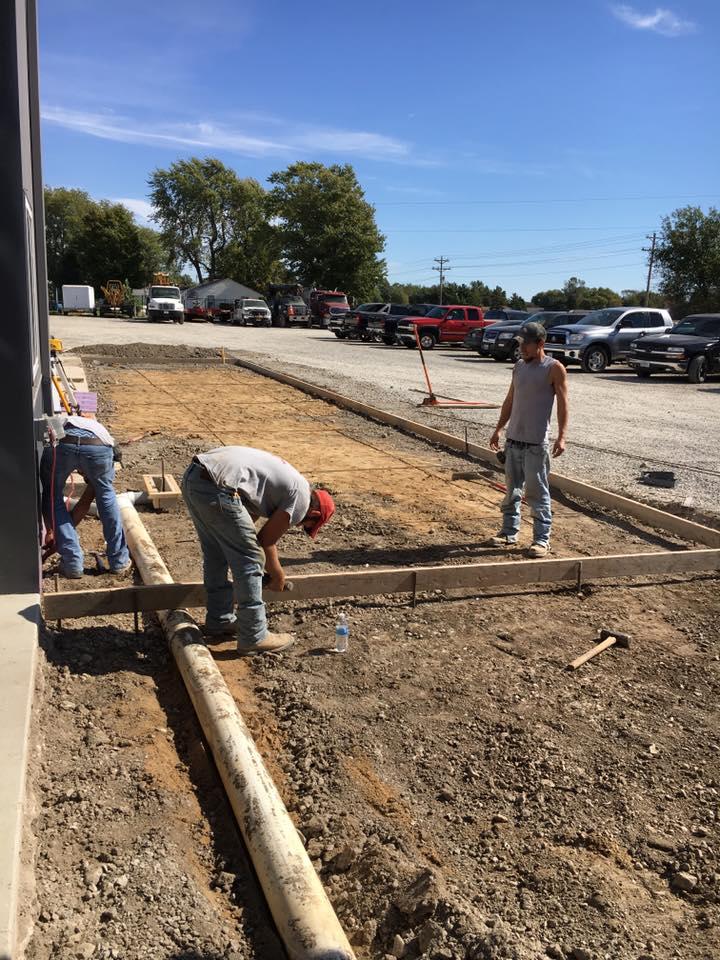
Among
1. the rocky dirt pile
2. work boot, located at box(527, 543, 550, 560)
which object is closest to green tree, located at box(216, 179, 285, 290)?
the rocky dirt pile

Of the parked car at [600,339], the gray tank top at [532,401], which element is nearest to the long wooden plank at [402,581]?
the gray tank top at [532,401]

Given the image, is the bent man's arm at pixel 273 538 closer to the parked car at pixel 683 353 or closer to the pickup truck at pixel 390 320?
the parked car at pixel 683 353

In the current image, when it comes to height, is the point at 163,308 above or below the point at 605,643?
above

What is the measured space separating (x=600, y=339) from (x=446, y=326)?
11.2m

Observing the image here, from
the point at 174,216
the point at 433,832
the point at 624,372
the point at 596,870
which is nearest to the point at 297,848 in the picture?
the point at 433,832

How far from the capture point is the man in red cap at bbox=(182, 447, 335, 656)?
14.2ft

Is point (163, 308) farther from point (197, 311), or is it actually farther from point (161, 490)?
point (161, 490)

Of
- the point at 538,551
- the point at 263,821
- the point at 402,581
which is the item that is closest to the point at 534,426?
the point at 538,551

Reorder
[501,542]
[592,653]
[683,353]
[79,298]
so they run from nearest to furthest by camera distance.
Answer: [592,653], [501,542], [683,353], [79,298]

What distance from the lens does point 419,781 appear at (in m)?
3.61

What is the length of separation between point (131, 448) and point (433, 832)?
873 cm

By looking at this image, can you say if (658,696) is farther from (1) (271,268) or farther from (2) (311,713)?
(1) (271,268)

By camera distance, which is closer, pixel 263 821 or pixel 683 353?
pixel 263 821

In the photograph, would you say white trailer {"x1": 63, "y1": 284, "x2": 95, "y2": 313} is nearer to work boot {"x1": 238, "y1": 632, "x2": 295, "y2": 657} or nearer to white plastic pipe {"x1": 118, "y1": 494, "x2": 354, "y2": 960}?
work boot {"x1": 238, "y1": 632, "x2": 295, "y2": 657}
